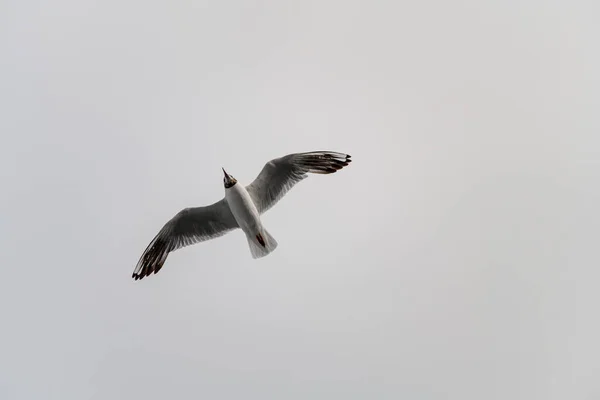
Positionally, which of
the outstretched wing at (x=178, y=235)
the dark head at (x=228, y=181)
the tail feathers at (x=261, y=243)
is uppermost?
the dark head at (x=228, y=181)

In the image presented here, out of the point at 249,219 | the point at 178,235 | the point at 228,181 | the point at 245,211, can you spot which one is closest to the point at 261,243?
the point at 249,219

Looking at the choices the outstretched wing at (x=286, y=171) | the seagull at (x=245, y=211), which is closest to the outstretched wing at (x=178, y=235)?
the seagull at (x=245, y=211)

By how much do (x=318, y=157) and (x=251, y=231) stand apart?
65.7 inches

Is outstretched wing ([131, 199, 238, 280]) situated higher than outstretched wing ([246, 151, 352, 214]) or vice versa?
outstretched wing ([246, 151, 352, 214])

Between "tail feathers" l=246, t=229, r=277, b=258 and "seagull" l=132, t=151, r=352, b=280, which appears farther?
"tail feathers" l=246, t=229, r=277, b=258

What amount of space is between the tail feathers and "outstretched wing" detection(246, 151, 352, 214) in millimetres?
600

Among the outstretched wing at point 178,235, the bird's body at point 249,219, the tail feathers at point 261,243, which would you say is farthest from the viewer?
the outstretched wing at point 178,235

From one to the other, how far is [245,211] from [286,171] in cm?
101

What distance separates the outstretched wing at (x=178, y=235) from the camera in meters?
15.7

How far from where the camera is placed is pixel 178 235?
15.9 meters

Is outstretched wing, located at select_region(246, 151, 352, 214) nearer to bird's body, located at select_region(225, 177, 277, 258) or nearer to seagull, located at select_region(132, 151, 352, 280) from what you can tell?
seagull, located at select_region(132, 151, 352, 280)

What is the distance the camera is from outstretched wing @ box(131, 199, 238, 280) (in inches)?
619

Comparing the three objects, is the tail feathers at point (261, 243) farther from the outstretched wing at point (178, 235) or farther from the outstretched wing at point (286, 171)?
the outstretched wing at point (178, 235)

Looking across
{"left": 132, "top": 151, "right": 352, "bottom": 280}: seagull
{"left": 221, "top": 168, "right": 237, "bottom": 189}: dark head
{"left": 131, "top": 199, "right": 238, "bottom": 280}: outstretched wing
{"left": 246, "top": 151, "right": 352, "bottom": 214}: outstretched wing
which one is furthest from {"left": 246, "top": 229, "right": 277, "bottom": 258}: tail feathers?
{"left": 221, "top": 168, "right": 237, "bottom": 189}: dark head
